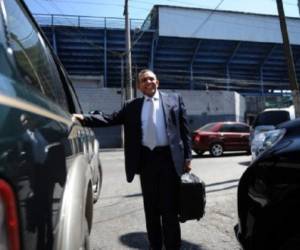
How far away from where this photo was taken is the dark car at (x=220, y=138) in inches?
786

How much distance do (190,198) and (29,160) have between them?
2.80m

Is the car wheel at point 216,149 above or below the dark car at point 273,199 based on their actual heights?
above

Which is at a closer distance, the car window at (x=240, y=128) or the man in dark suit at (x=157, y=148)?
the man in dark suit at (x=157, y=148)

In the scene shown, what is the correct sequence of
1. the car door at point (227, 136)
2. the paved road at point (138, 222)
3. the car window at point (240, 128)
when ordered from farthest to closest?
the car window at point (240, 128), the car door at point (227, 136), the paved road at point (138, 222)

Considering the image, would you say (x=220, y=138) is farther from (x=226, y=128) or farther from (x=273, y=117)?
(x=273, y=117)

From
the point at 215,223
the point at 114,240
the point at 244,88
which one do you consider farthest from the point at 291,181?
the point at 244,88

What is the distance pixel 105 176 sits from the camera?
12.2 m

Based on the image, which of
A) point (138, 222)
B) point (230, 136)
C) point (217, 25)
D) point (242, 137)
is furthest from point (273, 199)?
point (217, 25)

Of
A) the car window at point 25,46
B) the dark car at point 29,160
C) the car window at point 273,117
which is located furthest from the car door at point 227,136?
the dark car at point 29,160

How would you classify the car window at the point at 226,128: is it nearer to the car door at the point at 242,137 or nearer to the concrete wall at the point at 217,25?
the car door at the point at 242,137

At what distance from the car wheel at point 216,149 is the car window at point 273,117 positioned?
4.36 meters

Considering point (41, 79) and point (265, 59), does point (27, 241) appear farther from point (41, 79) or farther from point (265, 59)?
point (265, 59)

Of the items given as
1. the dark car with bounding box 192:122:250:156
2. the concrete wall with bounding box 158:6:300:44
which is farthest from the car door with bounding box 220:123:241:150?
the concrete wall with bounding box 158:6:300:44

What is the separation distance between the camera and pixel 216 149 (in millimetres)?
20141
